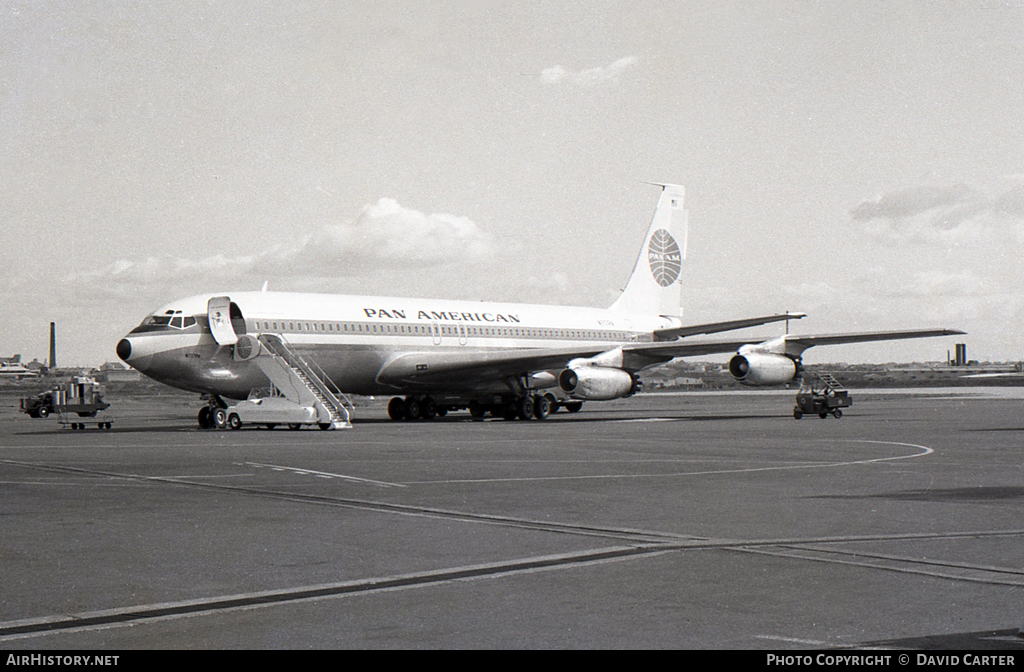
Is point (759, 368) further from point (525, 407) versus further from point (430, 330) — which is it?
point (430, 330)

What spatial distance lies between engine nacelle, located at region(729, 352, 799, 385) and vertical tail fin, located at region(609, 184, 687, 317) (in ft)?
38.6

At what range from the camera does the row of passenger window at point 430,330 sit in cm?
3366

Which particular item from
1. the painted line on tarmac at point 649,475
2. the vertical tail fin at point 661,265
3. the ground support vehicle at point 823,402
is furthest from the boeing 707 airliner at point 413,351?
the painted line on tarmac at point 649,475

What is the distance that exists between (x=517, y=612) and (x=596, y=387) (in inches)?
1132

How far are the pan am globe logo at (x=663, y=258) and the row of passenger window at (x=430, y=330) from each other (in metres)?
4.49

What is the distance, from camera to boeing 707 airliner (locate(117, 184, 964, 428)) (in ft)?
104

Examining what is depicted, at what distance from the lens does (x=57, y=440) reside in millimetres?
26297

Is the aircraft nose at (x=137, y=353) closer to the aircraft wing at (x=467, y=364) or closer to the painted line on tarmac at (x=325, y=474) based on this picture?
the aircraft wing at (x=467, y=364)

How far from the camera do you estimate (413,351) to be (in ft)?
123

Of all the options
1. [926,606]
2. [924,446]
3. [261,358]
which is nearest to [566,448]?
[924,446]

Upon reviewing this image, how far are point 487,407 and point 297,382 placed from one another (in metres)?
11.6

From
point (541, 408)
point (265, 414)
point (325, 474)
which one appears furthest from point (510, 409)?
point (325, 474)

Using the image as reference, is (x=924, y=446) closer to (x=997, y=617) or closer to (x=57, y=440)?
(x=997, y=617)

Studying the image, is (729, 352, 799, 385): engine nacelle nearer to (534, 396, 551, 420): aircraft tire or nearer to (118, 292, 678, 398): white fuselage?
(118, 292, 678, 398): white fuselage
